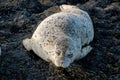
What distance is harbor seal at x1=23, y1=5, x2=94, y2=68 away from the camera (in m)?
6.45

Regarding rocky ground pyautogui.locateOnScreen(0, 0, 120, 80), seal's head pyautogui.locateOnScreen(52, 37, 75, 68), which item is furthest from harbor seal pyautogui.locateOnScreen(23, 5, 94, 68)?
rocky ground pyautogui.locateOnScreen(0, 0, 120, 80)

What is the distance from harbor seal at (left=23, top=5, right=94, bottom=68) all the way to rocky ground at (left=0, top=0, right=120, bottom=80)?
148 millimetres

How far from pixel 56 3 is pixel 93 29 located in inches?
57.8

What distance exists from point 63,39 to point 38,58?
0.61 m

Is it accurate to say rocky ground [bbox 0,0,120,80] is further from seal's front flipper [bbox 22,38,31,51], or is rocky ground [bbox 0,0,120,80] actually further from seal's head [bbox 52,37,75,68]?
seal's head [bbox 52,37,75,68]

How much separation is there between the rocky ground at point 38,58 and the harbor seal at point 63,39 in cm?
15

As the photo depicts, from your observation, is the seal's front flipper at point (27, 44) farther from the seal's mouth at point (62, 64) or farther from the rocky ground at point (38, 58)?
the seal's mouth at point (62, 64)

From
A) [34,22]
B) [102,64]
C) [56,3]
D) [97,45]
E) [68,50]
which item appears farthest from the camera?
[56,3]

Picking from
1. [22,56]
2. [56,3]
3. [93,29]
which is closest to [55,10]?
[56,3]

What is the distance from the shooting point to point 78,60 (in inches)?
273

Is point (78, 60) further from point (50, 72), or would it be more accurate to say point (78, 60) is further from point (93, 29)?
point (93, 29)

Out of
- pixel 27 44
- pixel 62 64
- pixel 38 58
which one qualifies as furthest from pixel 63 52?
pixel 27 44

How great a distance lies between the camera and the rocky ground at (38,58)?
21.7ft

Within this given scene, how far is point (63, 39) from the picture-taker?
21.7 feet
